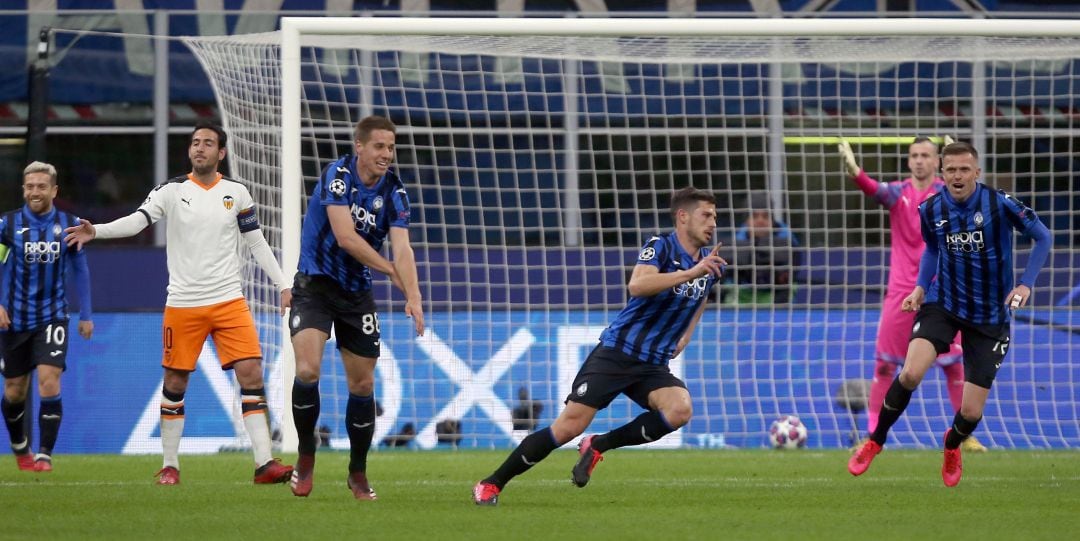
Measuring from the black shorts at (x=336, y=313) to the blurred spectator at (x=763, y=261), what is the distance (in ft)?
19.2

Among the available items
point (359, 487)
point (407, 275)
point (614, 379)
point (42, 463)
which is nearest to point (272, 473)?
point (359, 487)

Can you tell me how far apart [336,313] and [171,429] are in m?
1.83

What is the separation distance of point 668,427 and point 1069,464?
388 cm

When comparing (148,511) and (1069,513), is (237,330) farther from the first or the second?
(1069,513)

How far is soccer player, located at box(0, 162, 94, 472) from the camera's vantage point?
9844mm

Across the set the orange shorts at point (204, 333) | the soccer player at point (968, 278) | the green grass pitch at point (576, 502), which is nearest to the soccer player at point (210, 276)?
the orange shorts at point (204, 333)

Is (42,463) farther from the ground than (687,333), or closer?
closer

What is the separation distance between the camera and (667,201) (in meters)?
14.9

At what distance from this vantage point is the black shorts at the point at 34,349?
9.90 meters

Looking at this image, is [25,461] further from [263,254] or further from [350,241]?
[350,241]

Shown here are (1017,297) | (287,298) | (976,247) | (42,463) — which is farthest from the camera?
(42,463)

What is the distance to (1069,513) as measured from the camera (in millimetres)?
6988

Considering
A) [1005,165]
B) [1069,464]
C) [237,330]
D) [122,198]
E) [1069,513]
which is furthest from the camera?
[122,198]

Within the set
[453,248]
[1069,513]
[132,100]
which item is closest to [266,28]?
[132,100]
